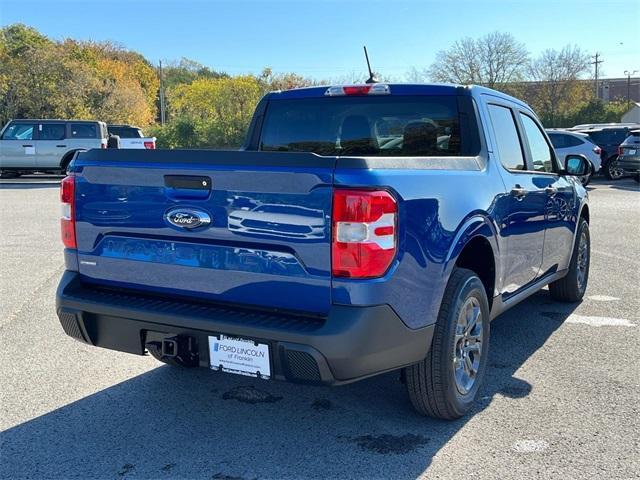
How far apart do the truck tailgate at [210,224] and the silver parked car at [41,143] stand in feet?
60.7

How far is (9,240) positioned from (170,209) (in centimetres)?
753

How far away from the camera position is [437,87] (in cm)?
410

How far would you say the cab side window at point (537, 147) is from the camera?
4.80 meters

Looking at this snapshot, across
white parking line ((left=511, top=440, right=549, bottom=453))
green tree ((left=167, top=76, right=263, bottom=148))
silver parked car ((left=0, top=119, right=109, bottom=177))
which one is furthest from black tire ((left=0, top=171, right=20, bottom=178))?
white parking line ((left=511, top=440, right=549, bottom=453))

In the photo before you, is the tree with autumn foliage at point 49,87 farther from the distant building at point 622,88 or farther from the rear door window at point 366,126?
the distant building at point 622,88

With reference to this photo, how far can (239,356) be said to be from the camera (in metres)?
2.86

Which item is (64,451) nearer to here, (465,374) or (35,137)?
(465,374)

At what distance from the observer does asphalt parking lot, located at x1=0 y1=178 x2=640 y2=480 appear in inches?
116

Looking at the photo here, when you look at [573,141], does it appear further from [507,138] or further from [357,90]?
[357,90]

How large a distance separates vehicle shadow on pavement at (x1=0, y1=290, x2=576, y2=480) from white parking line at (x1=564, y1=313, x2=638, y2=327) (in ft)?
4.67

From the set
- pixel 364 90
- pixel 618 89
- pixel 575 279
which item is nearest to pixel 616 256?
pixel 575 279

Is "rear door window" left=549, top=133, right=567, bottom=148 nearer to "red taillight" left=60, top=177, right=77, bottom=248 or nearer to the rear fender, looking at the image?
the rear fender

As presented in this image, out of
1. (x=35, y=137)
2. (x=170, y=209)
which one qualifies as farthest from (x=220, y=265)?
(x=35, y=137)

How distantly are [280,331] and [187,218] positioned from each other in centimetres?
72
